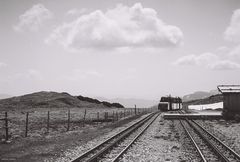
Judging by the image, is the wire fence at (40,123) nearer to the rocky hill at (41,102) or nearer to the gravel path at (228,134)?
the gravel path at (228,134)

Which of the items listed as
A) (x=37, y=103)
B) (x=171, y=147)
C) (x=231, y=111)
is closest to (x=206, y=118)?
(x=231, y=111)

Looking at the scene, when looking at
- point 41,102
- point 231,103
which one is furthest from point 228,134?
point 41,102

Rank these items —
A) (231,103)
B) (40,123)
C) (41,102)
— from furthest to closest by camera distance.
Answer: (41,102) → (231,103) → (40,123)

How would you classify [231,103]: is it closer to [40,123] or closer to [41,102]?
[40,123]

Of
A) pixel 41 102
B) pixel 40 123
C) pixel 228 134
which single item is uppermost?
pixel 41 102

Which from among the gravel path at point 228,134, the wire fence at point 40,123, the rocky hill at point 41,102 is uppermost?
the rocky hill at point 41,102

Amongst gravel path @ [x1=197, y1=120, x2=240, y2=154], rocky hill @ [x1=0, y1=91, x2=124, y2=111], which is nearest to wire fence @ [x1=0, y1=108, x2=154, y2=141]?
gravel path @ [x1=197, y1=120, x2=240, y2=154]

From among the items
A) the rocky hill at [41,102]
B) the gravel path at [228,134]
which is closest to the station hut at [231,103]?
the gravel path at [228,134]

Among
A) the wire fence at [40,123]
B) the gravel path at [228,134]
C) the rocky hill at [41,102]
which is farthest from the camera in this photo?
the rocky hill at [41,102]

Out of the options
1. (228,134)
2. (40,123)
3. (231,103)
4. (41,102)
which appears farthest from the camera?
(41,102)

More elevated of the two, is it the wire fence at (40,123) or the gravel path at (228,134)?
the wire fence at (40,123)

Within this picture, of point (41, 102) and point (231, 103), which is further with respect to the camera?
point (41, 102)

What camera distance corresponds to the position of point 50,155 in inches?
502

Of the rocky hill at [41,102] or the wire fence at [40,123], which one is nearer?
the wire fence at [40,123]
